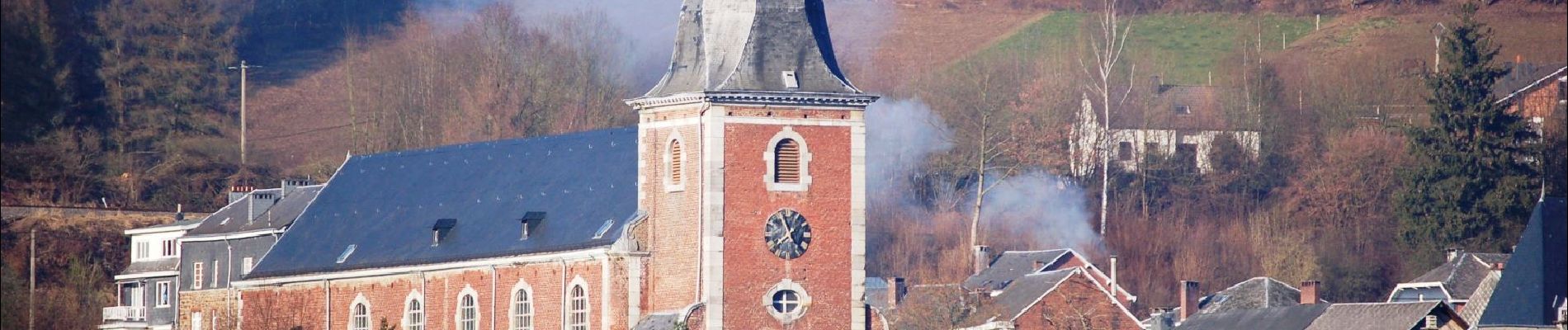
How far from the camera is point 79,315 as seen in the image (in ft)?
268

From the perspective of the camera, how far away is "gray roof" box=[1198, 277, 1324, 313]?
3553 inches

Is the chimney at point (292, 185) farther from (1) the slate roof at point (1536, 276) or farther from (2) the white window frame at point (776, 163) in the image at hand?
(1) the slate roof at point (1536, 276)

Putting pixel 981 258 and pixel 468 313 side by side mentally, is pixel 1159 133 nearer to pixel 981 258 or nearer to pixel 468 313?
pixel 981 258

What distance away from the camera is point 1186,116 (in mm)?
109938

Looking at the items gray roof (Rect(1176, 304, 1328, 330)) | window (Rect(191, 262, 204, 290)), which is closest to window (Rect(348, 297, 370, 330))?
window (Rect(191, 262, 204, 290))

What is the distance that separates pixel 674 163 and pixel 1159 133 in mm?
40786

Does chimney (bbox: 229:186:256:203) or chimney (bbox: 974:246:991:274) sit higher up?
chimney (bbox: 229:186:256:203)

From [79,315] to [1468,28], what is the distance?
41.6 metres

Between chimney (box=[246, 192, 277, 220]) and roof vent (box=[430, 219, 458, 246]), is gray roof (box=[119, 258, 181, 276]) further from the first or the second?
roof vent (box=[430, 219, 458, 246])

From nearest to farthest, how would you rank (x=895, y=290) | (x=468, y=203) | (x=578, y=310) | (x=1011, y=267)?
(x=578, y=310), (x=468, y=203), (x=895, y=290), (x=1011, y=267)

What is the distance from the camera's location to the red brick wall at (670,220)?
6944 cm

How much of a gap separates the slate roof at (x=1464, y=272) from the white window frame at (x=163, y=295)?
1361 inches

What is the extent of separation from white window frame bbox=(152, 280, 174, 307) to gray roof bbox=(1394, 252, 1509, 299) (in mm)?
34589

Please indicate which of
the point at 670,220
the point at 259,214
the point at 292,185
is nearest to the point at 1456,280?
the point at 670,220
